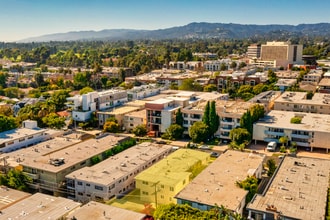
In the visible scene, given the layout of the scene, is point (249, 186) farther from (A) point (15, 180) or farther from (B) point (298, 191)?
(A) point (15, 180)

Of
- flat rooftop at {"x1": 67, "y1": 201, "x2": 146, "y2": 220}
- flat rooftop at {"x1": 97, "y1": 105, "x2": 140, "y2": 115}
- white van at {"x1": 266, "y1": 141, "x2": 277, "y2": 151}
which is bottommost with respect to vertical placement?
white van at {"x1": 266, "y1": 141, "x2": 277, "y2": 151}

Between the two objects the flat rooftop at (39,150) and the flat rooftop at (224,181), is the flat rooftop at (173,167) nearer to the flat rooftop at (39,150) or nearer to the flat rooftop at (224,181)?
the flat rooftop at (224,181)

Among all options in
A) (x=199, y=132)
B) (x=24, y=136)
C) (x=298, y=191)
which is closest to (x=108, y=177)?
(x=298, y=191)

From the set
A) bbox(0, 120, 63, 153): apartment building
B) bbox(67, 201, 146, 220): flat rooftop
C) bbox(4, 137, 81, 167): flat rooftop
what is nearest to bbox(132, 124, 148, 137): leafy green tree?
bbox(4, 137, 81, 167): flat rooftop

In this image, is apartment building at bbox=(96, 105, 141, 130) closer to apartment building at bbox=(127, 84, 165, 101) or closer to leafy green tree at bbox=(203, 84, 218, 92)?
apartment building at bbox=(127, 84, 165, 101)

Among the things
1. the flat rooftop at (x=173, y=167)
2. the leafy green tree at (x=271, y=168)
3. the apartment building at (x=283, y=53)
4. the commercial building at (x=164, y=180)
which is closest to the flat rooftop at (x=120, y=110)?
the flat rooftop at (x=173, y=167)

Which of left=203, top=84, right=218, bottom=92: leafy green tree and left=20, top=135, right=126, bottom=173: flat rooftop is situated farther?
left=203, top=84, right=218, bottom=92: leafy green tree
